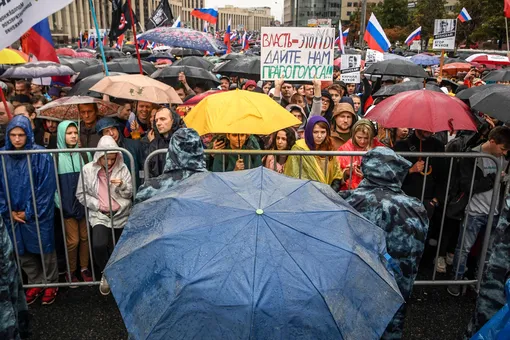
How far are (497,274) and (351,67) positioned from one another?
21.1ft

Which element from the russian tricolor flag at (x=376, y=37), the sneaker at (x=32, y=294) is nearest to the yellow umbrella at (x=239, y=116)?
the sneaker at (x=32, y=294)

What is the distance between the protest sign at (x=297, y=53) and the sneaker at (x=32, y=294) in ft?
10.8

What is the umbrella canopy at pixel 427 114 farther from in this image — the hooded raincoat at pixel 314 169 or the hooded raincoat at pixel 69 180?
the hooded raincoat at pixel 69 180

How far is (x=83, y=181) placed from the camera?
396 centimetres

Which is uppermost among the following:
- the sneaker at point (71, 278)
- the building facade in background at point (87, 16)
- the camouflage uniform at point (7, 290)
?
the building facade in background at point (87, 16)

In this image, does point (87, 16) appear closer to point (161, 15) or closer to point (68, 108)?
point (161, 15)

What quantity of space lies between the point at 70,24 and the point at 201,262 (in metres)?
80.3

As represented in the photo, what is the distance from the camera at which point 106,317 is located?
3912mm

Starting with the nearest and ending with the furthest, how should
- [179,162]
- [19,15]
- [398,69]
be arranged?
[179,162], [19,15], [398,69]

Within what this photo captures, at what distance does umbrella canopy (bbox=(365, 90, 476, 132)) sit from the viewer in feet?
13.8

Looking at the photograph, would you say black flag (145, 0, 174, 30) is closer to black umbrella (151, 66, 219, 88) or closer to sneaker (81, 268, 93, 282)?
black umbrella (151, 66, 219, 88)

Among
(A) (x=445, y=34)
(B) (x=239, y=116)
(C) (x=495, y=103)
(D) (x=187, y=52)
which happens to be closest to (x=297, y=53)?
(B) (x=239, y=116)

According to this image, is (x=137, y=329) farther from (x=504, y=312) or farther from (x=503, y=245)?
(x=503, y=245)

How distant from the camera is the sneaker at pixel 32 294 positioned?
410 centimetres
